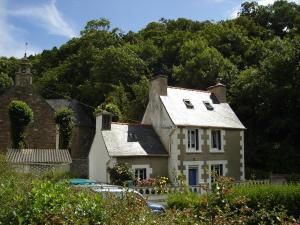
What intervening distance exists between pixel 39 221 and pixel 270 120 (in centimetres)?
2961

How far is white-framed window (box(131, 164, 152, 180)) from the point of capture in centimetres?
2739

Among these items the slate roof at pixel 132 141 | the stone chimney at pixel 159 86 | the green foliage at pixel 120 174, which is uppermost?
the stone chimney at pixel 159 86

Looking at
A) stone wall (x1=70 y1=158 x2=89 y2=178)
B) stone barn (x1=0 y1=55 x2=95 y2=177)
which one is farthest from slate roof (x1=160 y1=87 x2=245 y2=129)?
stone barn (x1=0 y1=55 x2=95 y2=177)

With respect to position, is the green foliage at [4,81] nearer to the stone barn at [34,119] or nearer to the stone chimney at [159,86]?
the stone barn at [34,119]

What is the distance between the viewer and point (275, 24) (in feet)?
182

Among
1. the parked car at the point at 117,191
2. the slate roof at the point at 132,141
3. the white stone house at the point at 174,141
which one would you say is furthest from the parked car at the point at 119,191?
the white stone house at the point at 174,141

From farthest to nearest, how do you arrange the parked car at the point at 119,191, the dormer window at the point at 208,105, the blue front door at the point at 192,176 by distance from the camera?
the dormer window at the point at 208,105, the blue front door at the point at 192,176, the parked car at the point at 119,191

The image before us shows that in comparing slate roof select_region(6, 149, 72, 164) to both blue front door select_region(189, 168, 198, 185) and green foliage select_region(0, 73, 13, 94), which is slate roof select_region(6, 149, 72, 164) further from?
green foliage select_region(0, 73, 13, 94)

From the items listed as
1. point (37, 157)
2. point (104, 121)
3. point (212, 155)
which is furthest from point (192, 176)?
point (37, 157)

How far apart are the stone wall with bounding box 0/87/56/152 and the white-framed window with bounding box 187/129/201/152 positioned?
16.9m

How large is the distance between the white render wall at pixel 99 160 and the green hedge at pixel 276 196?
14.3 m

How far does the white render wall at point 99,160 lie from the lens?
27.4 m

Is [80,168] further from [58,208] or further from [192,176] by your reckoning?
[58,208]

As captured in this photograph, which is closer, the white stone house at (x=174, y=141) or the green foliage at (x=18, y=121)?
the white stone house at (x=174, y=141)
